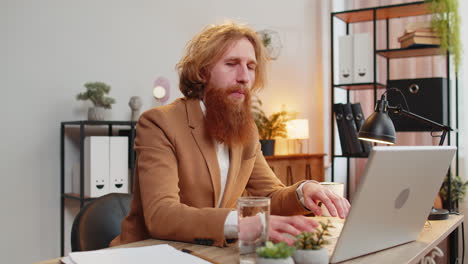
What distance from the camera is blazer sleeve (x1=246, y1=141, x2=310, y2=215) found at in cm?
156

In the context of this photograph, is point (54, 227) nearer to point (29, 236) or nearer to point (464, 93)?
point (29, 236)

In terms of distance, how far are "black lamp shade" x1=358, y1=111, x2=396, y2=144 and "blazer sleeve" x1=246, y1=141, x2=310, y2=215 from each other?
0.28 m

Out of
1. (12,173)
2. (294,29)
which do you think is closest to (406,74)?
(294,29)

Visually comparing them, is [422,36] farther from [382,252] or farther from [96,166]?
[382,252]

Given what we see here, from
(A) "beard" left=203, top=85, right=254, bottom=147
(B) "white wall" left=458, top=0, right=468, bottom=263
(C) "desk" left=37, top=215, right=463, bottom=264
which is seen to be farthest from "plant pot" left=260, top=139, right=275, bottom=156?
(C) "desk" left=37, top=215, right=463, bottom=264

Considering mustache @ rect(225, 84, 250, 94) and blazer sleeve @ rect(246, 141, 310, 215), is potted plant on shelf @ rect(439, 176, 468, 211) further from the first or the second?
mustache @ rect(225, 84, 250, 94)

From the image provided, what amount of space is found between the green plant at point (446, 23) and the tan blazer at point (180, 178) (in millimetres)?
2693

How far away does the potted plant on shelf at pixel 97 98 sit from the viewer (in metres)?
2.84

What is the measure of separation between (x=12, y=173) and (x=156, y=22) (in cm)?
144

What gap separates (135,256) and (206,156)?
→ 527mm

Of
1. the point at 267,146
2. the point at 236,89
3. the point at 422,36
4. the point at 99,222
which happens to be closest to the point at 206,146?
the point at 236,89

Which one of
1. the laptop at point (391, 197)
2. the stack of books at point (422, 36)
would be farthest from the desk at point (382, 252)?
the stack of books at point (422, 36)

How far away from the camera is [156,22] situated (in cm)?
347

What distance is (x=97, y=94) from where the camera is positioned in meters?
2.86
